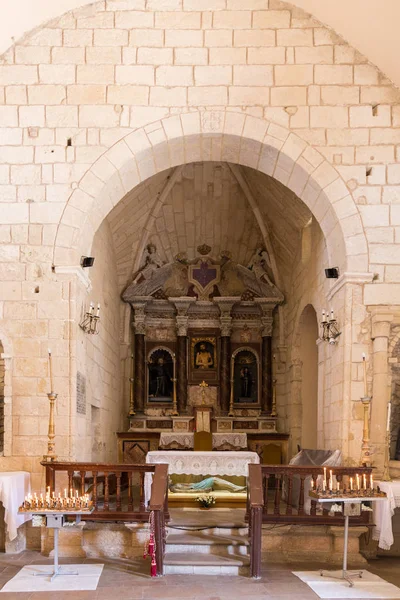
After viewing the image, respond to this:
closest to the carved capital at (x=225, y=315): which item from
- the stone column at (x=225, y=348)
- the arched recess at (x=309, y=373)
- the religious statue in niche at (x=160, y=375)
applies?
the stone column at (x=225, y=348)

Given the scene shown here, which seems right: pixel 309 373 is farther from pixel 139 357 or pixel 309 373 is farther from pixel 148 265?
pixel 148 265

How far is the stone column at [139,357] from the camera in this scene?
1400 cm

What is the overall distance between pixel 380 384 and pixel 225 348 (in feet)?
20.5

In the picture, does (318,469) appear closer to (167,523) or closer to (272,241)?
(167,523)

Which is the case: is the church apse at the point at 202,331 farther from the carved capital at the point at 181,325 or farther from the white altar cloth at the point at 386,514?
the white altar cloth at the point at 386,514

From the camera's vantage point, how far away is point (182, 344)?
14.5m

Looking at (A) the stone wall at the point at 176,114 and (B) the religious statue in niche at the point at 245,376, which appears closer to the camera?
(A) the stone wall at the point at 176,114

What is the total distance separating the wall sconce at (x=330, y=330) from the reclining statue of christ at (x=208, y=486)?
2.73m

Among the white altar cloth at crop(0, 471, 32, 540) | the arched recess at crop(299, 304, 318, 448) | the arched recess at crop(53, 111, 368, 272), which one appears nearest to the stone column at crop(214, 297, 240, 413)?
the arched recess at crop(299, 304, 318, 448)

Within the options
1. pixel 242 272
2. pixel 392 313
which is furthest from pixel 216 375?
pixel 392 313

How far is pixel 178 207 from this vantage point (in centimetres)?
1400

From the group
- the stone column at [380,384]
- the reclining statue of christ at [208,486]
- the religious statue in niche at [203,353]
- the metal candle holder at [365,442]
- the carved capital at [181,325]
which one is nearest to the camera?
the metal candle holder at [365,442]

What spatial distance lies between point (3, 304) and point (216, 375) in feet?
21.8

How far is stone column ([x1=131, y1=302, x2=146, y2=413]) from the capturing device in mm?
14000
